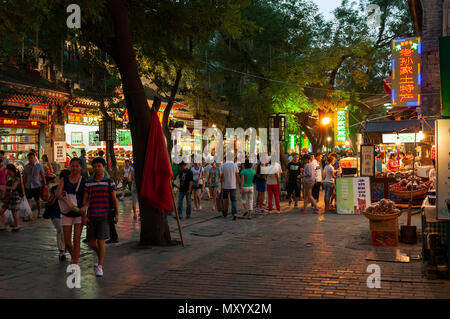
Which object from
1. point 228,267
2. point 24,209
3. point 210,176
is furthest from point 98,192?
point 210,176

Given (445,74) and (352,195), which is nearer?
(445,74)

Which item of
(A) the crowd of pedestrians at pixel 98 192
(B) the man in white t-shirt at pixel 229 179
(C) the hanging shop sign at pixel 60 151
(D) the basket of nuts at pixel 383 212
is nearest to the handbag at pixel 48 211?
(A) the crowd of pedestrians at pixel 98 192

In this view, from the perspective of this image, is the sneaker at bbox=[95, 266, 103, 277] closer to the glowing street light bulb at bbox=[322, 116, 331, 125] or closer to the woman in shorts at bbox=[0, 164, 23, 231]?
Answer: the woman in shorts at bbox=[0, 164, 23, 231]

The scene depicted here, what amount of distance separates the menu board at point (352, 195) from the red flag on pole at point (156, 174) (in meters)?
7.20

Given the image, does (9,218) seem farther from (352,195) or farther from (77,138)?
(77,138)

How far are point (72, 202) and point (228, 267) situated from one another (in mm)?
2768

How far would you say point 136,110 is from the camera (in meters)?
9.48

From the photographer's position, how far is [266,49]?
22.0 metres

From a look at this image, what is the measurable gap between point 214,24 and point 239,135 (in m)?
19.6

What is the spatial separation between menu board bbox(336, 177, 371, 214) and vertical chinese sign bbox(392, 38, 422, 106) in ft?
15.6

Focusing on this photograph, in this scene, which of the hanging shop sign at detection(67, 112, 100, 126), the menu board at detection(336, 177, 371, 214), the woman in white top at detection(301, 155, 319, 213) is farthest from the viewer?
the hanging shop sign at detection(67, 112, 100, 126)

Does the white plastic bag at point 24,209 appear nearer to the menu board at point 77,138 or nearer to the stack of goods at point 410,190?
the menu board at point 77,138

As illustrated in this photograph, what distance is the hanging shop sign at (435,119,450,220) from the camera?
6621 mm

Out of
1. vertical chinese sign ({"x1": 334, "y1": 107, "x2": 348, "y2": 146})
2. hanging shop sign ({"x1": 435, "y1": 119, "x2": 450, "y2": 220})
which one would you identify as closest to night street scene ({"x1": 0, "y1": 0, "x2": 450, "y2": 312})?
hanging shop sign ({"x1": 435, "y1": 119, "x2": 450, "y2": 220})
